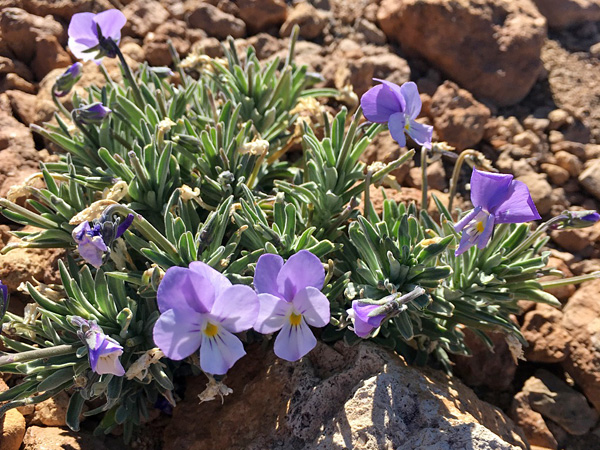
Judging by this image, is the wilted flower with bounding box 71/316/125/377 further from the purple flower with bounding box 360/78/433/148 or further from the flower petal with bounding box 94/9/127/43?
the flower petal with bounding box 94/9/127/43

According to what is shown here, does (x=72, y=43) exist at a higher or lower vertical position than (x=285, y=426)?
higher

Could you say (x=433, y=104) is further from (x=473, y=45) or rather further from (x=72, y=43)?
(x=72, y=43)

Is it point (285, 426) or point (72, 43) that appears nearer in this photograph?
point (285, 426)

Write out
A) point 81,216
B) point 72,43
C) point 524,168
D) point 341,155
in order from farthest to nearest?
1. point 524,168
2. point 72,43
3. point 341,155
4. point 81,216

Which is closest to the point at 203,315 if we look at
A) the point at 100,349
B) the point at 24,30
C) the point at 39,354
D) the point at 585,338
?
the point at 100,349

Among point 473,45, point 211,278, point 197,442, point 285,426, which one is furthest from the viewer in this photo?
point 473,45

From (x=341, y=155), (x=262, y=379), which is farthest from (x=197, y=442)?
(x=341, y=155)

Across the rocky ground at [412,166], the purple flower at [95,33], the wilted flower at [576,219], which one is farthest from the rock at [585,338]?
the purple flower at [95,33]

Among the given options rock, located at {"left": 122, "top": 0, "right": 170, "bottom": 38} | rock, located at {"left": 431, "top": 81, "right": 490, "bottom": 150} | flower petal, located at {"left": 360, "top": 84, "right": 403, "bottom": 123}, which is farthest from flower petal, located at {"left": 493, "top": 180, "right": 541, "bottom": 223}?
rock, located at {"left": 122, "top": 0, "right": 170, "bottom": 38}
